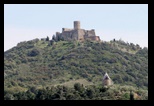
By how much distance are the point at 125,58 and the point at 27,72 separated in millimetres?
14406

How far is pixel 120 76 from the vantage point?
198 ft

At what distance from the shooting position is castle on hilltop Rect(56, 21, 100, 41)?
257 feet

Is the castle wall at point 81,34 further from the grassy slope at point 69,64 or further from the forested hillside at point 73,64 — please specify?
the grassy slope at point 69,64

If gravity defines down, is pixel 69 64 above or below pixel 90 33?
below

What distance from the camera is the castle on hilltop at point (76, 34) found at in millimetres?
78250

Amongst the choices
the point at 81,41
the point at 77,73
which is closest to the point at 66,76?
the point at 77,73

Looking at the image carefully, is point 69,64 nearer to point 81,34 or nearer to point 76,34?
point 76,34

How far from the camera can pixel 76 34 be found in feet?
258

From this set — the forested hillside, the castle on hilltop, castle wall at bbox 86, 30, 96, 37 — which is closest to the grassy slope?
the forested hillside

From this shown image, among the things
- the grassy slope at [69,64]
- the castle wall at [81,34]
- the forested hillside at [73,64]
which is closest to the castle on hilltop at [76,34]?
the castle wall at [81,34]

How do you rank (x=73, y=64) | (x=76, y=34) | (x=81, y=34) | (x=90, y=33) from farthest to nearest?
(x=90, y=33) < (x=81, y=34) < (x=76, y=34) < (x=73, y=64)

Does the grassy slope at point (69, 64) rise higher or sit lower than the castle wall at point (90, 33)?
lower

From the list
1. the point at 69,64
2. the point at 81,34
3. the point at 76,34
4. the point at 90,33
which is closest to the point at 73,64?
the point at 69,64
